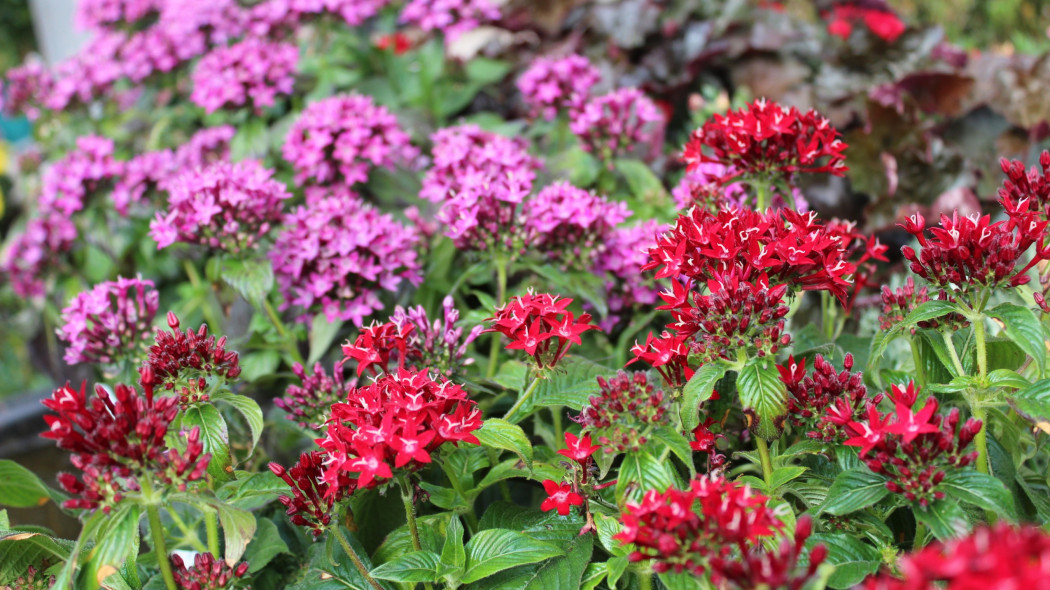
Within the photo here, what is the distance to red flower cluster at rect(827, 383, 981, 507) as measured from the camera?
1044 millimetres

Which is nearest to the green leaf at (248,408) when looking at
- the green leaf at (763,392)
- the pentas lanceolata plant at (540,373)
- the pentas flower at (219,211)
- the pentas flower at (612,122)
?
the pentas lanceolata plant at (540,373)

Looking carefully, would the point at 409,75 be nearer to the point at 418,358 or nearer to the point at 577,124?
the point at 577,124

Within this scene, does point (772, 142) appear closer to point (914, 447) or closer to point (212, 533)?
point (914, 447)

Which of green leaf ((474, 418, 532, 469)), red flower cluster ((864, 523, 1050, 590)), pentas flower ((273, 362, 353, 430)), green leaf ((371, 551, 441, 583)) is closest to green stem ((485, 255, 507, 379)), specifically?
pentas flower ((273, 362, 353, 430))

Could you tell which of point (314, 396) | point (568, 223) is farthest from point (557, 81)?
point (314, 396)

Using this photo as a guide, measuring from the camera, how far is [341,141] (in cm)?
221

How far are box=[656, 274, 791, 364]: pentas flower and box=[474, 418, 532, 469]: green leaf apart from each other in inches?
11.8

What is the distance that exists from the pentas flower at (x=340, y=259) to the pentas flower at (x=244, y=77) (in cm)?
84

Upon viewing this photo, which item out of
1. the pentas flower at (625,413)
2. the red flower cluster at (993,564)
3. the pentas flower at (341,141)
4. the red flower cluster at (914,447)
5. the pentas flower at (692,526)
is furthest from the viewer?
the pentas flower at (341,141)

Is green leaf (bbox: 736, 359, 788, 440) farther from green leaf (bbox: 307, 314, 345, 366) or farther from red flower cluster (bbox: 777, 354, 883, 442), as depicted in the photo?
green leaf (bbox: 307, 314, 345, 366)

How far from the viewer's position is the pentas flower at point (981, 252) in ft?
3.79

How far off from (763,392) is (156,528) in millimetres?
896

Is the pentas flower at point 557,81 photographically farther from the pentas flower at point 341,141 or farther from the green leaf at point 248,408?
the green leaf at point 248,408

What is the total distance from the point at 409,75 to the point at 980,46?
3.73 m
